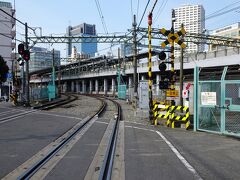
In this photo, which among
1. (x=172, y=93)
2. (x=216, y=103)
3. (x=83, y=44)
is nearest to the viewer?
(x=216, y=103)

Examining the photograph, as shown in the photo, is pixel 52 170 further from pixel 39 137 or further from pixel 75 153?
pixel 39 137

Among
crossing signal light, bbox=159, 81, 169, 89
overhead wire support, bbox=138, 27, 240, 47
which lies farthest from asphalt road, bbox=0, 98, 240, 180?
overhead wire support, bbox=138, 27, 240, 47

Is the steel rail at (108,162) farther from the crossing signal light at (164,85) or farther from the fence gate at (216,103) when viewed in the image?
the crossing signal light at (164,85)

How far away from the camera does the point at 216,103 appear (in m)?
13.1

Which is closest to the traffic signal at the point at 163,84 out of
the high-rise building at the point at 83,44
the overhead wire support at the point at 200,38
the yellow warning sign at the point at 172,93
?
the yellow warning sign at the point at 172,93

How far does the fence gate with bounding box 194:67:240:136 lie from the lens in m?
12.4

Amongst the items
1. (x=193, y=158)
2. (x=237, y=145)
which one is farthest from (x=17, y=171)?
(x=237, y=145)

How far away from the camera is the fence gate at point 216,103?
1245 centimetres

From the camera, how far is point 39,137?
37.2 ft

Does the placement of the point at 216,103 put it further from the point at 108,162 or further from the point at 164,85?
the point at 108,162

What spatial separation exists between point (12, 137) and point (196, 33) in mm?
37068

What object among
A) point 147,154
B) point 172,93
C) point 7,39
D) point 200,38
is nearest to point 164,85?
point 172,93

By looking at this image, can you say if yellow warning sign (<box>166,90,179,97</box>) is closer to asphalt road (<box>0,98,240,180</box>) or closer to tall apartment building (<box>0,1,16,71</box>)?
asphalt road (<box>0,98,240,180</box>)

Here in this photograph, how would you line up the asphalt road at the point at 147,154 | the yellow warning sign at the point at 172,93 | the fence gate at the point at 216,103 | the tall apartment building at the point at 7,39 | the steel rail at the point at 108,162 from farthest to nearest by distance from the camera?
the tall apartment building at the point at 7,39 < the yellow warning sign at the point at 172,93 < the fence gate at the point at 216,103 < the asphalt road at the point at 147,154 < the steel rail at the point at 108,162
